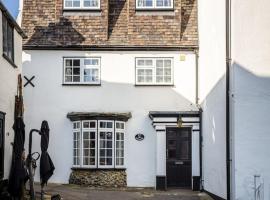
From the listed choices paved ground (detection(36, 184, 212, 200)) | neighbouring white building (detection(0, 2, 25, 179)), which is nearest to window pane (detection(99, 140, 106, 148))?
paved ground (detection(36, 184, 212, 200))

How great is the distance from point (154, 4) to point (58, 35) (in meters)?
4.50

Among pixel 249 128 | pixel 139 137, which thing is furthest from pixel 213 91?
pixel 139 137

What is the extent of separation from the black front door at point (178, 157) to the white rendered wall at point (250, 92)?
264 inches

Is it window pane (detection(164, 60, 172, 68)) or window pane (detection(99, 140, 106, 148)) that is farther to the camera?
window pane (detection(164, 60, 172, 68))

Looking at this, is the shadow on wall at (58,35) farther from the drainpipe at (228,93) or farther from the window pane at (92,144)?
the drainpipe at (228,93)

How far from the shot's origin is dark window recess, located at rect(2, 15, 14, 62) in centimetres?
1614

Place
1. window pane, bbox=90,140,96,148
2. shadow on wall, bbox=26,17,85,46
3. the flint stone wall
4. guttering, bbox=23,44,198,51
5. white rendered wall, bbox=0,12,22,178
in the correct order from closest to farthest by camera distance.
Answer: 1. white rendered wall, bbox=0,12,22,178
2. the flint stone wall
3. window pane, bbox=90,140,96,148
4. guttering, bbox=23,44,198,51
5. shadow on wall, bbox=26,17,85,46

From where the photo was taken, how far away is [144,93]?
75.8ft

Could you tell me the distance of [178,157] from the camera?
2266 cm

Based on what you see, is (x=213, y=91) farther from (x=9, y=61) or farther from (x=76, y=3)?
(x=76, y=3)

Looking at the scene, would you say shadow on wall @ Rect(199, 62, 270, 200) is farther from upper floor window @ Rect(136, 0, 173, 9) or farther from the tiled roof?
upper floor window @ Rect(136, 0, 173, 9)

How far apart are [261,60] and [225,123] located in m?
2.33

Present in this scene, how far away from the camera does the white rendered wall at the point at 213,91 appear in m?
17.7

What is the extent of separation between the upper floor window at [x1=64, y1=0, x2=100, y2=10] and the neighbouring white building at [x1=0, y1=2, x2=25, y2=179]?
607 cm
